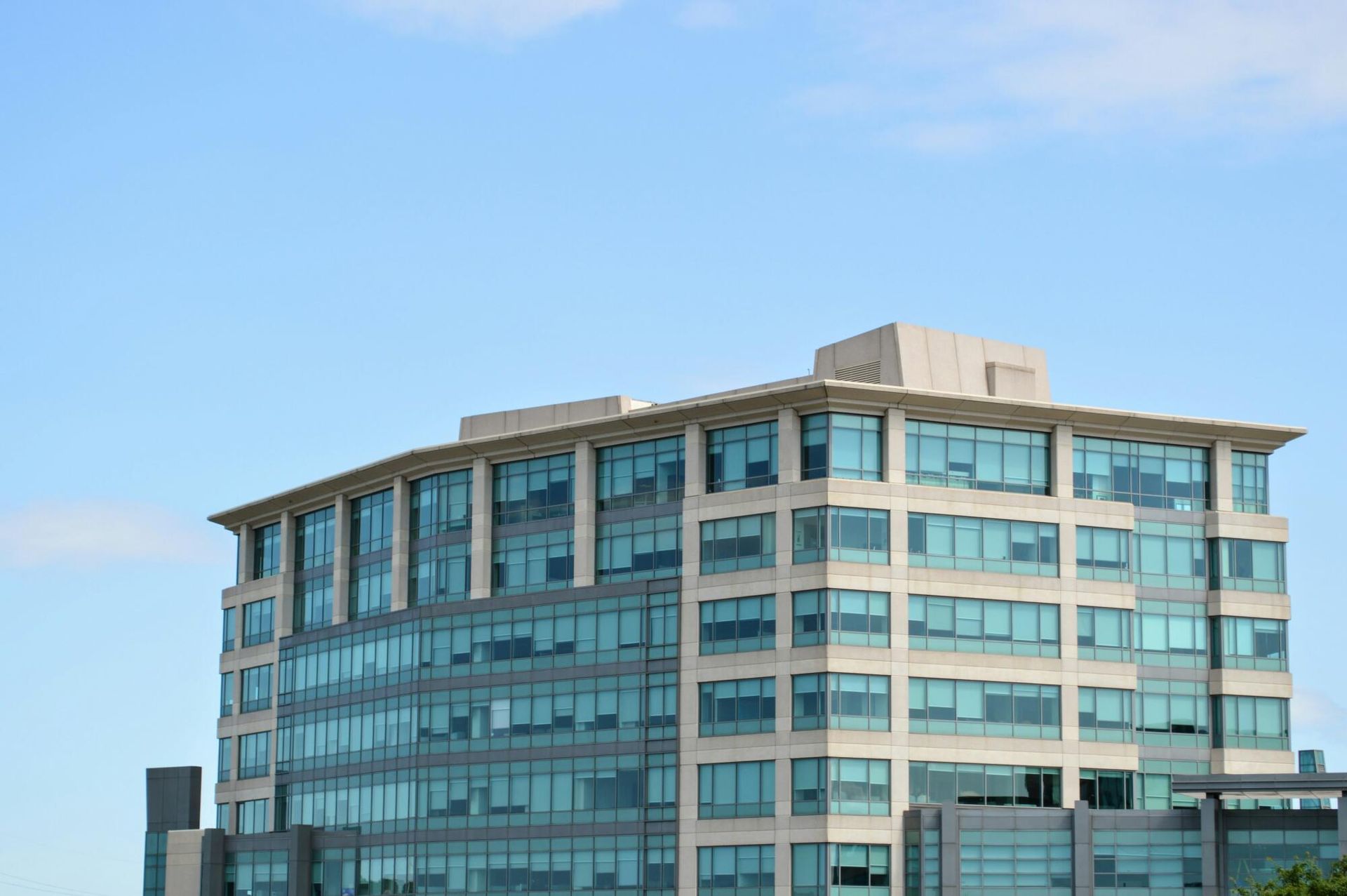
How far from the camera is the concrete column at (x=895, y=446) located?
9200 cm

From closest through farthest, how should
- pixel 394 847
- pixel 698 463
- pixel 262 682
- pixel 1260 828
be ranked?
pixel 1260 828 → pixel 698 463 → pixel 394 847 → pixel 262 682

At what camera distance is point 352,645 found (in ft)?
355

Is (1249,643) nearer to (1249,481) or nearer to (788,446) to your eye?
(1249,481)

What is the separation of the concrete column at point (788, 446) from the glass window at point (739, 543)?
1.78 m

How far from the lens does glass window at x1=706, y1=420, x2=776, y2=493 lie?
9312 centimetres

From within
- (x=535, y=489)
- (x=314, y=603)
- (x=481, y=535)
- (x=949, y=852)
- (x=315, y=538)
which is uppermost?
(x=535, y=489)

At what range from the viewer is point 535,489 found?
101 metres

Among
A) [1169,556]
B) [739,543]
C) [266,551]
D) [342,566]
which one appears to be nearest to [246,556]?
[266,551]

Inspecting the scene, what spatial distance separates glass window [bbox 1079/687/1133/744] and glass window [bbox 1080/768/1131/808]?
54.8 inches

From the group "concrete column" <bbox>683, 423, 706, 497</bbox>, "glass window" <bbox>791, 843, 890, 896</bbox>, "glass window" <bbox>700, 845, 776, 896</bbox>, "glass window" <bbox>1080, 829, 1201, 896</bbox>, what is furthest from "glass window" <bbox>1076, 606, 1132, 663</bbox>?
"concrete column" <bbox>683, 423, 706, 497</bbox>

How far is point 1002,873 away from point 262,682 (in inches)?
1745

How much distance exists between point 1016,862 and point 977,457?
16908 millimetres

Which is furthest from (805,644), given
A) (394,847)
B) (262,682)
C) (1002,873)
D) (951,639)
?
(262,682)

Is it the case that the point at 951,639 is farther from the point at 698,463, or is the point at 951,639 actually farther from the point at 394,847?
the point at 394,847
